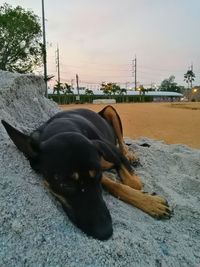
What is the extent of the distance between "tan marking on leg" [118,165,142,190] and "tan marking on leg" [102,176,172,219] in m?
0.30

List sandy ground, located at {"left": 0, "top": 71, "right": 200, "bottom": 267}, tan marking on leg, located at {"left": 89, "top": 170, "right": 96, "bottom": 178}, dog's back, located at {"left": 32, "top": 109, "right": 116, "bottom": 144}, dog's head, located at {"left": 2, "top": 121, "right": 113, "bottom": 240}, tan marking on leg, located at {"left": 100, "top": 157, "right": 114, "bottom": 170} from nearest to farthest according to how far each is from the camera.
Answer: sandy ground, located at {"left": 0, "top": 71, "right": 200, "bottom": 267} < dog's head, located at {"left": 2, "top": 121, "right": 113, "bottom": 240} < tan marking on leg, located at {"left": 89, "top": 170, "right": 96, "bottom": 178} < dog's back, located at {"left": 32, "top": 109, "right": 116, "bottom": 144} < tan marking on leg, located at {"left": 100, "top": 157, "right": 114, "bottom": 170}

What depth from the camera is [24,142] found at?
2.53 m

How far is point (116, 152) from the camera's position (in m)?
3.11

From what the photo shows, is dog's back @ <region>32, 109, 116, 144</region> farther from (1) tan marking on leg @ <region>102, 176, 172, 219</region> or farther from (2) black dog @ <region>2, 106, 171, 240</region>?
(1) tan marking on leg @ <region>102, 176, 172, 219</region>

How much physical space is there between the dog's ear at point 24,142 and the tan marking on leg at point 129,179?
3.71ft

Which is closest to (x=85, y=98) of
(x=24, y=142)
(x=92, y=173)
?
(x=24, y=142)

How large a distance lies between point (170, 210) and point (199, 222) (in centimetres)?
29

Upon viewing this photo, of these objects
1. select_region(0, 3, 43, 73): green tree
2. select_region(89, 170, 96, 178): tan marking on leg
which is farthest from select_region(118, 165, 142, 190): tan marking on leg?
select_region(0, 3, 43, 73): green tree

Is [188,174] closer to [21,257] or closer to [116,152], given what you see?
[116,152]

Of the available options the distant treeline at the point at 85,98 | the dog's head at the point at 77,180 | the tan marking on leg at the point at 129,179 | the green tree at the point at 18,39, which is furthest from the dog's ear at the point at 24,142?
the distant treeline at the point at 85,98

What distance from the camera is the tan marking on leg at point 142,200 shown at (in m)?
2.45

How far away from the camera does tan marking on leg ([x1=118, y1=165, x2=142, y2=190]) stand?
9.70 ft

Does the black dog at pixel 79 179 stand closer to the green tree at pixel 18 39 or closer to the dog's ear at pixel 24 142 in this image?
the dog's ear at pixel 24 142

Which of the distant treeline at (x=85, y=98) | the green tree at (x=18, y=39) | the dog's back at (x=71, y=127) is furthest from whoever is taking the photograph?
the distant treeline at (x=85, y=98)
